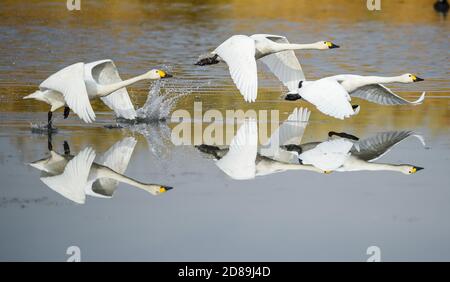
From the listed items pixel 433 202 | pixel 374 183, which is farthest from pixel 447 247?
pixel 374 183

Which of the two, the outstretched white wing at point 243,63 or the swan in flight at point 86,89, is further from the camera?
the outstretched white wing at point 243,63

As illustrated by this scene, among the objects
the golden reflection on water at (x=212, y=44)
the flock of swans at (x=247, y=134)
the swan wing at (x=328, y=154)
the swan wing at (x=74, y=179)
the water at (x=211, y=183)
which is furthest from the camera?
the golden reflection on water at (x=212, y=44)

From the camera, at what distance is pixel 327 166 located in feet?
38.8

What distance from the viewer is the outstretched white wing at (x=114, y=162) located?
34.9ft

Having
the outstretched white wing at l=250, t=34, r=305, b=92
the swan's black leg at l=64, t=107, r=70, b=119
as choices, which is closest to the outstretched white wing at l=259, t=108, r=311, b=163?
the outstretched white wing at l=250, t=34, r=305, b=92

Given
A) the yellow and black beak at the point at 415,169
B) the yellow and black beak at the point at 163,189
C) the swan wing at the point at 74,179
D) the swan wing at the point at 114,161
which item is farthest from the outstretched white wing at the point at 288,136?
the swan wing at the point at 74,179

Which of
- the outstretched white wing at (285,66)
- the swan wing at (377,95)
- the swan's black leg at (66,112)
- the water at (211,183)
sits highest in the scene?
the outstretched white wing at (285,66)

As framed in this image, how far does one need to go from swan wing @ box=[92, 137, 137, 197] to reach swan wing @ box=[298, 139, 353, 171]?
1.84m

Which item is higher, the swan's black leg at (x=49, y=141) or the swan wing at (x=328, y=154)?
the swan's black leg at (x=49, y=141)

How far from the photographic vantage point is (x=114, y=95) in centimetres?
1450

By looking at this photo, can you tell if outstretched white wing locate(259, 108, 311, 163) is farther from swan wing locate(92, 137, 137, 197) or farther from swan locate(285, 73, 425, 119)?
swan wing locate(92, 137, 137, 197)

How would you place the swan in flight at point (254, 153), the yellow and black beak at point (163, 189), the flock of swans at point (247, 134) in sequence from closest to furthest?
the yellow and black beak at point (163, 189)
the flock of swans at point (247, 134)
the swan in flight at point (254, 153)

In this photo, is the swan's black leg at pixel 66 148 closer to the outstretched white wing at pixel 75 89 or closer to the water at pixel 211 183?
the water at pixel 211 183

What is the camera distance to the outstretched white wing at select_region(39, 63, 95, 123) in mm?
12922
